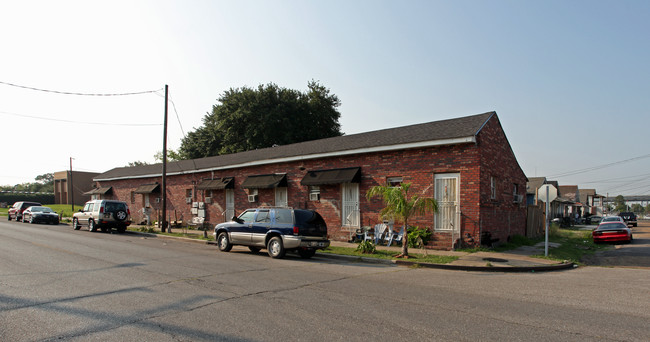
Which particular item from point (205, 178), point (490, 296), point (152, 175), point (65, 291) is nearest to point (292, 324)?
point (490, 296)

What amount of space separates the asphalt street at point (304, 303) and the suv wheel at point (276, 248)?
145 centimetres

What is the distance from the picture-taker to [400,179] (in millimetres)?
16469

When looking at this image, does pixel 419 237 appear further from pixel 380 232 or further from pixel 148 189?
pixel 148 189

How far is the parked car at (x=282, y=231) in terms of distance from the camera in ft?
42.2

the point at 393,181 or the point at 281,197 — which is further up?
the point at 393,181

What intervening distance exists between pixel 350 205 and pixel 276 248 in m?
5.76

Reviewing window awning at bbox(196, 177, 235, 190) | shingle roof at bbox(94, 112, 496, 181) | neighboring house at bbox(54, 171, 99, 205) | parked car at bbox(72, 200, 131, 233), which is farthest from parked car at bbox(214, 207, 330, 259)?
neighboring house at bbox(54, 171, 99, 205)

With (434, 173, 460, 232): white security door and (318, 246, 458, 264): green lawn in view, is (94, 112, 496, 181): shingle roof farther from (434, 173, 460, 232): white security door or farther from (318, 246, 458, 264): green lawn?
(318, 246, 458, 264): green lawn

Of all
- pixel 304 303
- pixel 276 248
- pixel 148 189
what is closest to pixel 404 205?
pixel 276 248

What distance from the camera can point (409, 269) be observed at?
11438mm

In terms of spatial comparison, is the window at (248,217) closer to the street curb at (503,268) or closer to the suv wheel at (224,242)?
the suv wheel at (224,242)

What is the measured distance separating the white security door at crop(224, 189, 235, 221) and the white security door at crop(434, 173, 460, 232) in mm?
13576

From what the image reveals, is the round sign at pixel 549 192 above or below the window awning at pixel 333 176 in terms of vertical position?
below

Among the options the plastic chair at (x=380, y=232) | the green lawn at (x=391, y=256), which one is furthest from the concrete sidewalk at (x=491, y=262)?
the plastic chair at (x=380, y=232)
